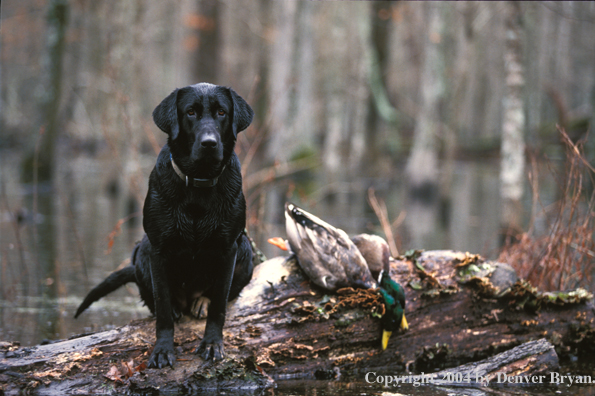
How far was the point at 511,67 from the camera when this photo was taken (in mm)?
11109

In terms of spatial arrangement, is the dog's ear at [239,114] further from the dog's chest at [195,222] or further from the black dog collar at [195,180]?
the dog's chest at [195,222]

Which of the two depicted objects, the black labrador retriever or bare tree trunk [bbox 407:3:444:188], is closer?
the black labrador retriever

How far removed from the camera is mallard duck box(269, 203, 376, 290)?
5.00 metres

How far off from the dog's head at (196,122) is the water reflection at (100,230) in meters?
2.66

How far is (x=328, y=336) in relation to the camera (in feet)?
16.0

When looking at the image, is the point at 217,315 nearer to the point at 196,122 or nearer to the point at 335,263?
the point at 335,263

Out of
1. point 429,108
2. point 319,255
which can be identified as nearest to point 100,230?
point 319,255

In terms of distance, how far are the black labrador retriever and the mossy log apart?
21 cm

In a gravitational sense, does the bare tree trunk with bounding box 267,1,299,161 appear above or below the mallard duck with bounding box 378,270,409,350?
above

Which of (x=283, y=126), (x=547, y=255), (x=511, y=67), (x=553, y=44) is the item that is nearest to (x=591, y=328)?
(x=547, y=255)

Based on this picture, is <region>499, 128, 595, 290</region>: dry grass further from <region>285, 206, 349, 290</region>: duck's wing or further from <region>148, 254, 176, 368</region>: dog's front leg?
<region>148, 254, 176, 368</region>: dog's front leg

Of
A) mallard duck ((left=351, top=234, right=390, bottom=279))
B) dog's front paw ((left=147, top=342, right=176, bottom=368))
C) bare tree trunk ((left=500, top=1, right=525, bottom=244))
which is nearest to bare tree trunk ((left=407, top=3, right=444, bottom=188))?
bare tree trunk ((left=500, top=1, right=525, bottom=244))

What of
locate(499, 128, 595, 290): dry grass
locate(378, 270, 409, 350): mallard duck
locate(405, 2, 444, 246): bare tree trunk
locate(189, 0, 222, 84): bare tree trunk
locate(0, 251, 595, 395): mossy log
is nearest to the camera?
locate(0, 251, 595, 395): mossy log

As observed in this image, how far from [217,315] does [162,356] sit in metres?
0.45
